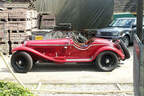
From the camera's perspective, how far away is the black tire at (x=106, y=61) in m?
9.04

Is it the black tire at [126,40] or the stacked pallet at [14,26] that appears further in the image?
the black tire at [126,40]

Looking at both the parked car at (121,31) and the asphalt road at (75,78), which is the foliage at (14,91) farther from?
the parked car at (121,31)

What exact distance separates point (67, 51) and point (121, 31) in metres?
6.79

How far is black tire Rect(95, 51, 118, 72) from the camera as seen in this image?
9.04 m

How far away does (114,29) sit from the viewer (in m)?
15.5

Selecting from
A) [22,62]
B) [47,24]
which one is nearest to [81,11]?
[47,24]

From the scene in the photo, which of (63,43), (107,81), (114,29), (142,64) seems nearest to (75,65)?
(63,43)

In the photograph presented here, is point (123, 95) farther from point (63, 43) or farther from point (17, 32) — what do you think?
point (17, 32)

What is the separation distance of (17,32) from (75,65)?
12.7 ft

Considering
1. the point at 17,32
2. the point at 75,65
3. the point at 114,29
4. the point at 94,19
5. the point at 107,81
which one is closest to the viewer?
the point at 107,81

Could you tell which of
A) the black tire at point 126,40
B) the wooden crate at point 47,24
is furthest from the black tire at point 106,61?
the wooden crate at point 47,24

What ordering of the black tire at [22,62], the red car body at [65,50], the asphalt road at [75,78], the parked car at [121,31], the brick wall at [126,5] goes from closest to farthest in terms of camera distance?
the asphalt road at [75,78] < the black tire at [22,62] < the red car body at [65,50] < the parked car at [121,31] < the brick wall at [126,5]

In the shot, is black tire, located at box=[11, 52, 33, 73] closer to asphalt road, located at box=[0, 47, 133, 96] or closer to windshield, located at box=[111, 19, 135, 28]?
asphalt road, located at box=[0, 47, 133, 96]

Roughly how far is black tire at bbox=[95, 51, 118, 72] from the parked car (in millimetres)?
5947
